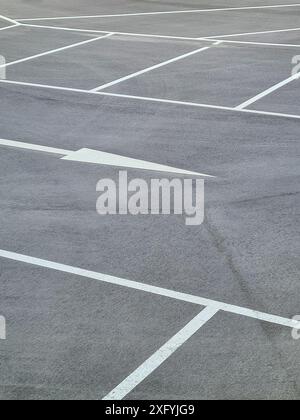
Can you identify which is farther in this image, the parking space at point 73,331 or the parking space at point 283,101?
the parking space at point 283,101

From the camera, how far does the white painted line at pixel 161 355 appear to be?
20.2ft

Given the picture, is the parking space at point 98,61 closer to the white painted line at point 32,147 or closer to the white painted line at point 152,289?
the white painted line at point 32,147

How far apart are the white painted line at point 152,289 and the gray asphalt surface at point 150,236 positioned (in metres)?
0.08

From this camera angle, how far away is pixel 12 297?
7.58 m

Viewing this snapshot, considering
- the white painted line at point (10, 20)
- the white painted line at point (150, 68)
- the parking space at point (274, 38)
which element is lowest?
the white painted line at point (10, 20)

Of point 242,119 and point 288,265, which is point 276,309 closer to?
point 288,265

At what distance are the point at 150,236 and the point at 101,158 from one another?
2.56 meters

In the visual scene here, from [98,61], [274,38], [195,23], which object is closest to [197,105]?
[98,61]

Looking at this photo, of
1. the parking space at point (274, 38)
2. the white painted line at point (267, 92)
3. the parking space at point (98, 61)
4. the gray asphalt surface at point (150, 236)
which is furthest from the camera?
the parking space at point (274, 38)

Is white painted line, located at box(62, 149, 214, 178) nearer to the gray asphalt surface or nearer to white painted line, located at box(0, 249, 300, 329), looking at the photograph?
the gray asphalt surface

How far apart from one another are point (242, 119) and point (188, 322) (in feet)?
20.3

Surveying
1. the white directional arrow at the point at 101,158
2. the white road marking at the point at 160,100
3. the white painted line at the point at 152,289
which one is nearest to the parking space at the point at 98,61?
the white road marking at the point at 160,100

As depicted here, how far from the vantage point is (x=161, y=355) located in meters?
6.63

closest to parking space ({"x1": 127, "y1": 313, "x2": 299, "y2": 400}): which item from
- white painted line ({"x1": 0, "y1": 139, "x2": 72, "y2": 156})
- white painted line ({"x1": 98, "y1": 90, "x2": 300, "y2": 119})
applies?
white painted line ({"x1": 0, "y1": 139, "x2": 72, "y2": 156})
